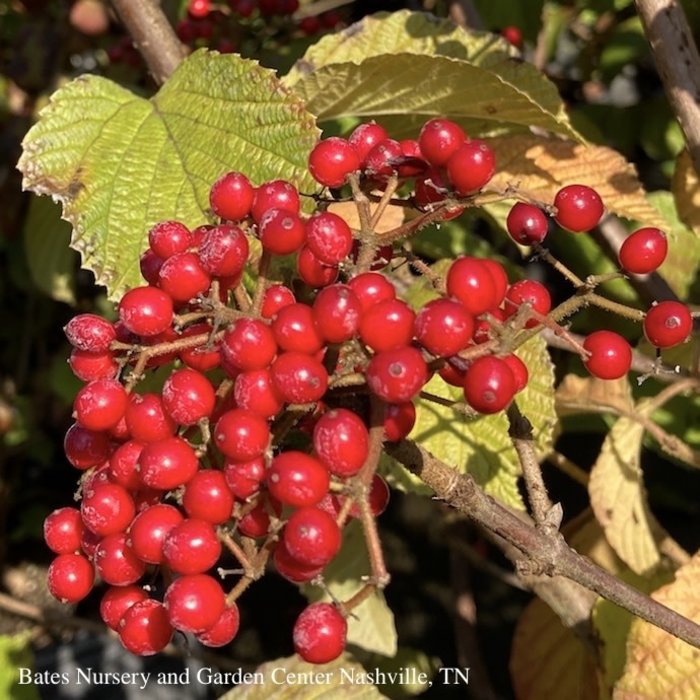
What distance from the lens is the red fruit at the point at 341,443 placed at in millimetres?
635

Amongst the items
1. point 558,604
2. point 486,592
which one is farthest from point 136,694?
point 558,604

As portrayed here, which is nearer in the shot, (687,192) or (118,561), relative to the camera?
(118,561)

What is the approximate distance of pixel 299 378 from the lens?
64 cm

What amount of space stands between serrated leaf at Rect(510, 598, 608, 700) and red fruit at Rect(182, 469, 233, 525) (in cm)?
108

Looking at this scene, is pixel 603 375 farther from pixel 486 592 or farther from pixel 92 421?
pixel 486 592

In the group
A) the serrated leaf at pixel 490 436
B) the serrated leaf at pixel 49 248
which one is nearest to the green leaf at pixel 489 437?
the serrated leaf at pixel 490 436

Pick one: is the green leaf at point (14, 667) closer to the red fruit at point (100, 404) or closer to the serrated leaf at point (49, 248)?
the serrated leaf at point (49, 248)

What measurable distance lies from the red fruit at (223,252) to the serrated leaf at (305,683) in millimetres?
956

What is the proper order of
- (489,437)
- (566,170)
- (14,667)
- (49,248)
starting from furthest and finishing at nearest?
(49,248)
(14,667)
(566,170)
(489,437)

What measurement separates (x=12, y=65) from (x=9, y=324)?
1398 millimetres

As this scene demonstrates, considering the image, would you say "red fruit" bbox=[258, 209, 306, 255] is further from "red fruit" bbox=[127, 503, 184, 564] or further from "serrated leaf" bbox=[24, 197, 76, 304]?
"serrated leaf" bbox=[24, 197, 76, 304]

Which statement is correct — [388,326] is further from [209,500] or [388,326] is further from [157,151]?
[157,151]

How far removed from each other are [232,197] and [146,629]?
39 centimetres

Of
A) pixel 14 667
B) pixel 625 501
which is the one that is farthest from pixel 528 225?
pixel 14 667
